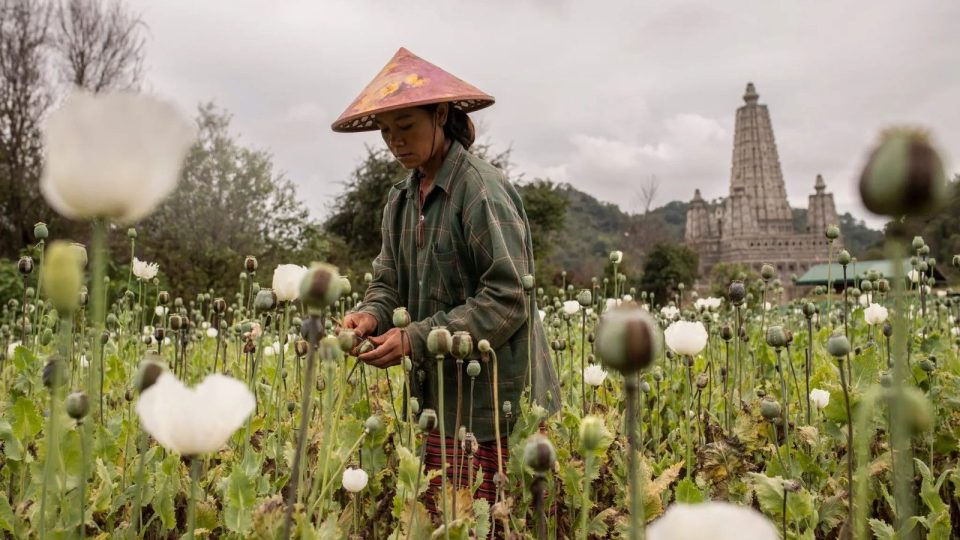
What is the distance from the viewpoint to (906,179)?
1.90 feet

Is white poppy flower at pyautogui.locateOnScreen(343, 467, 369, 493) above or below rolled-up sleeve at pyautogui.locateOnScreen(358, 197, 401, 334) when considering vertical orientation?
below

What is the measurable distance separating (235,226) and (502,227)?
53.5ft

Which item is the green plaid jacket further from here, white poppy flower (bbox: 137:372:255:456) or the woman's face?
white poppy flower (bbox: 137:372:255:456)

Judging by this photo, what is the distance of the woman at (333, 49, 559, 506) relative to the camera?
1.84 m

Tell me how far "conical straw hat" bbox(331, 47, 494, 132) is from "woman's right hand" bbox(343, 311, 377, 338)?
21.5 inches

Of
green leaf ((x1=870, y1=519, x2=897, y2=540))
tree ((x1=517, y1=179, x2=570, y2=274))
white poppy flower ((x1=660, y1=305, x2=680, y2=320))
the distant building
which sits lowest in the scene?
green leaf ((x1=870, y1=519, x2=897, y2=540))

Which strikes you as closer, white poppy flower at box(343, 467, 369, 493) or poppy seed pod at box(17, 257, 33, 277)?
white poppy flower at box(343, 467, 369, 493)

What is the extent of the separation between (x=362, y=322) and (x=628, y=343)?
4.70 ft

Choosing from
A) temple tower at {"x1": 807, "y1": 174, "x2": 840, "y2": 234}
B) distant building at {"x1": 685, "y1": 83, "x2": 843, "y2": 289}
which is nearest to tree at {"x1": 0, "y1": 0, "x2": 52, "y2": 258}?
distant building at {"x1": 685, "y1": 83, "x2": 843, "y2": 289}

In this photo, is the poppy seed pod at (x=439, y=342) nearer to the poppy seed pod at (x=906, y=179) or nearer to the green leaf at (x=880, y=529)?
the poppy seed pod at (x=906, y=179)

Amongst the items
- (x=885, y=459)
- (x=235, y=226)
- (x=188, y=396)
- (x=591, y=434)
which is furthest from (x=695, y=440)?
(x=235, y=226)

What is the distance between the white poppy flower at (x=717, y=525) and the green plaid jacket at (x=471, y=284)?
1282 mm

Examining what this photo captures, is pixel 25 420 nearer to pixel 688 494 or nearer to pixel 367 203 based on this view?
pixel 688 494

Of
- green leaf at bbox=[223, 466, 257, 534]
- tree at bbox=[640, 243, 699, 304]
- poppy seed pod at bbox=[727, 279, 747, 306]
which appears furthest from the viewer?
tree at bbox=[640, 243, 699, 304]
